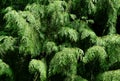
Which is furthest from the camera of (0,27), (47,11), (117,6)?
(0,27)

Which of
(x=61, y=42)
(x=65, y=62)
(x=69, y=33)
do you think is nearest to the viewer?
(x=65, y=62)

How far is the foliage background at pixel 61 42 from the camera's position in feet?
8.84

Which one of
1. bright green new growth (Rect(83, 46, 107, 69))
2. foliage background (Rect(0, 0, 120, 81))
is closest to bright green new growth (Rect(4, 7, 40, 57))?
foliage background (Rect(0, 0, 120, 81))

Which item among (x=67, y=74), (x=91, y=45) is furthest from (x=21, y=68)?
(x=91, y=45)

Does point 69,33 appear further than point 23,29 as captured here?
Yes

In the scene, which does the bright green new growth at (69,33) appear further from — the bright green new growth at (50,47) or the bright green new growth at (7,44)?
the bright green new growth at (7,44)

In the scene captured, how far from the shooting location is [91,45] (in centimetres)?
290

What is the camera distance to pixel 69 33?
2.78 m

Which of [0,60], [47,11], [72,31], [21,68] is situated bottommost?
[21,68]

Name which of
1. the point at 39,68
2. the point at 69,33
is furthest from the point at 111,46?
the point at 39,68

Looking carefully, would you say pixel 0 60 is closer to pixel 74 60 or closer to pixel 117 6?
pixel 74 60

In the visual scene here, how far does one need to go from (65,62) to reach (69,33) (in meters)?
0.30

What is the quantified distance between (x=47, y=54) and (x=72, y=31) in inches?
13.3

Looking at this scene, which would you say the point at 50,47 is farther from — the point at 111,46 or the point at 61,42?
the point at 111,46
